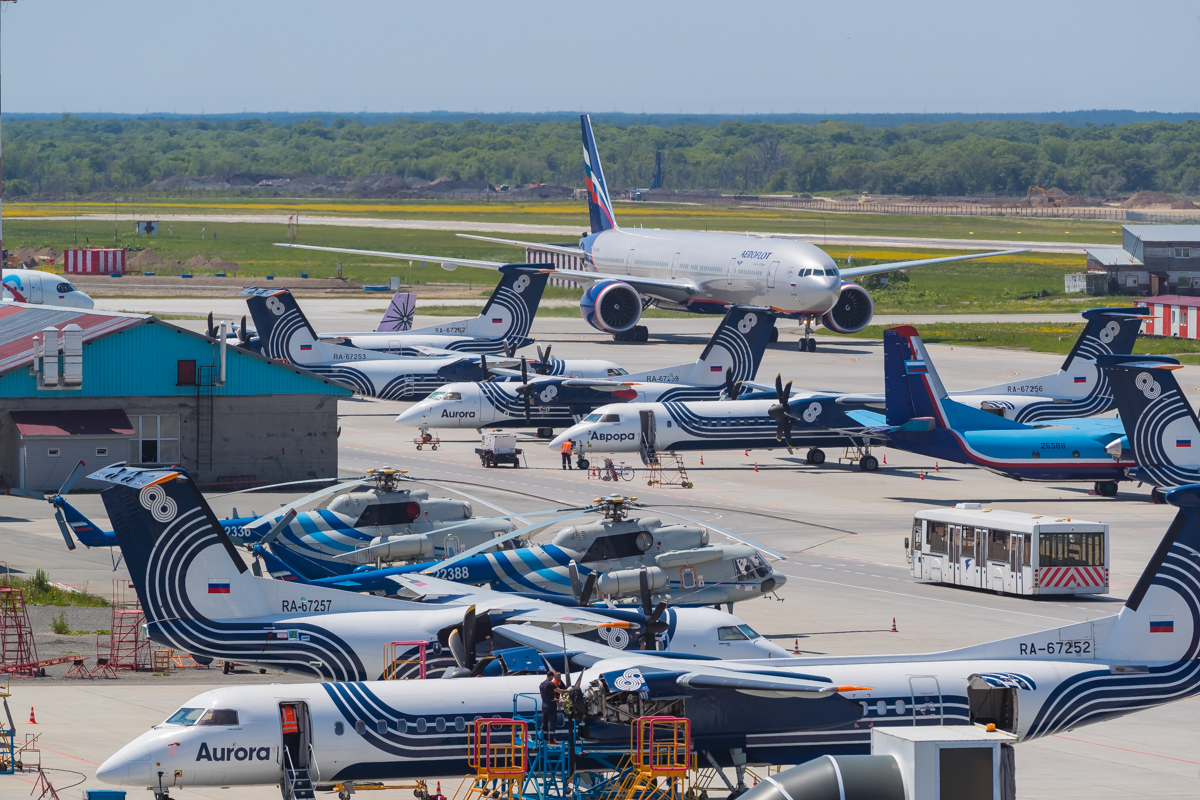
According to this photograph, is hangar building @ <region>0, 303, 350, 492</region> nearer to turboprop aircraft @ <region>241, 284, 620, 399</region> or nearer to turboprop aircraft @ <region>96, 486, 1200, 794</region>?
turboprop aircraft @ <region>241, 284, 620, 399</region>

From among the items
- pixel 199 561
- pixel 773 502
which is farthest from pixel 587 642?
pixel 773 502

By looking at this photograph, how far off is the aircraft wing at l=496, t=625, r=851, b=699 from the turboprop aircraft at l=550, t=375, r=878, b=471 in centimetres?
3635

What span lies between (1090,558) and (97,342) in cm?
3590

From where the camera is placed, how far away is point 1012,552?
43656 mm

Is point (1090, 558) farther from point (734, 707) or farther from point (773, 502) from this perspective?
point (734, 707)

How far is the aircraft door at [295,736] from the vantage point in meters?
23.5

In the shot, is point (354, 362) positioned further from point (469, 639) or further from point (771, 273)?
point (469, 639)

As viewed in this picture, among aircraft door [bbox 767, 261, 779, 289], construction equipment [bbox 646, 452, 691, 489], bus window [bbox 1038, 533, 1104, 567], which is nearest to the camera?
bus window [bbox 1038, 533, 1104, 567]

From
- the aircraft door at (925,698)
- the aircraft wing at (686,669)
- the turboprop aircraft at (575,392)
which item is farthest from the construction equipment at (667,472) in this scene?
the aircraft door at (925,698)

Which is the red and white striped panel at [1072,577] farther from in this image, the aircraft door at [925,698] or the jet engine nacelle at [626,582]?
the aircraft door at [925,698]

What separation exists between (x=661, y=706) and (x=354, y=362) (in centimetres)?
5610

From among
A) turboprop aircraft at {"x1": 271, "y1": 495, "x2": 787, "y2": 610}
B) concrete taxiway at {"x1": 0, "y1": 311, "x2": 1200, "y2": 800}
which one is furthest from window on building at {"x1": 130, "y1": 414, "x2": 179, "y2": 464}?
turboprop aircraft at {"x1": 271, "y1": 495, "x2": 787, "y2": 610}

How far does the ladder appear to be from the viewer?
5944cm

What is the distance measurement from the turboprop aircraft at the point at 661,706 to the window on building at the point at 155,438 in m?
35.2
